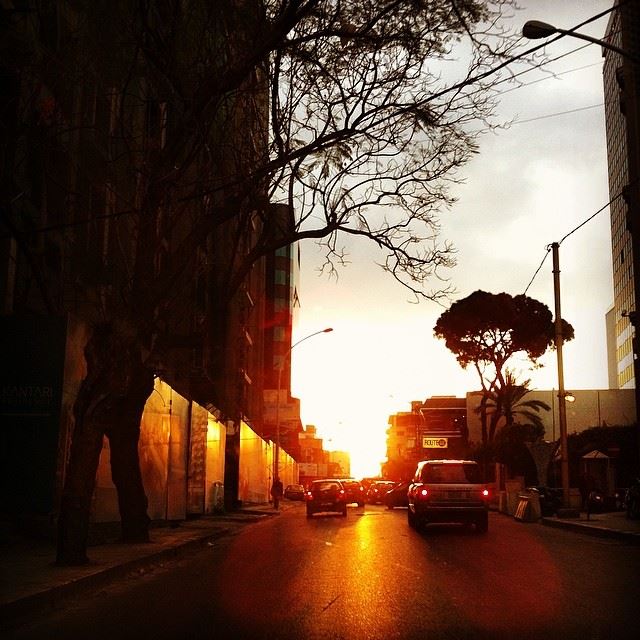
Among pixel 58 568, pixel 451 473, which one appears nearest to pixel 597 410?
pixel 451 473

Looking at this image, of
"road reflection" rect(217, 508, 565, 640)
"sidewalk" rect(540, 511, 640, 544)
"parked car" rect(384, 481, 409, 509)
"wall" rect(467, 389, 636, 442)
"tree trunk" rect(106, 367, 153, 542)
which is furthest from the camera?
"wall" rect(467, 389, 636, 442)

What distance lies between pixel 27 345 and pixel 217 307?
382 cm

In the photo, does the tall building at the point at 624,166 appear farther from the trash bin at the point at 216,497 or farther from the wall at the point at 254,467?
the wall at the point at 254,467

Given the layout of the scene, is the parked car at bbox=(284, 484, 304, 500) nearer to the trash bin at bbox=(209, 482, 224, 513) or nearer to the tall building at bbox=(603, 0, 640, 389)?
the tall building at bbox=(603, 0, 640, 389)

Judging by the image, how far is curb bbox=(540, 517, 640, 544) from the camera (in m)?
18.7

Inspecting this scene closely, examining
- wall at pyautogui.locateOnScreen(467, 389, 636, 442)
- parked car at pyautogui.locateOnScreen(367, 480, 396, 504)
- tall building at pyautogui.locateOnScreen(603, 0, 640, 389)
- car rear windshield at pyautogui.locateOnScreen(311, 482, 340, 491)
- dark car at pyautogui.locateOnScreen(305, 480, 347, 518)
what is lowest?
parked car at pyautogui.locateOnScreen(367, 480, 396, 504)

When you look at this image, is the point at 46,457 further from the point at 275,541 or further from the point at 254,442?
the point at 254,442

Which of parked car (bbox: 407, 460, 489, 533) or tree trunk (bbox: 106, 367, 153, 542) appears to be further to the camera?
parked car (bbox: 407, 460, 489, 533)

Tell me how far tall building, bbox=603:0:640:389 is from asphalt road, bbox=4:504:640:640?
8.66 metres

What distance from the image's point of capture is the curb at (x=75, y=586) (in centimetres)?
772

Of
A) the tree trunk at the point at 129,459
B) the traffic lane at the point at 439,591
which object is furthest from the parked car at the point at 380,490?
the tree trunk at the point at 129,459

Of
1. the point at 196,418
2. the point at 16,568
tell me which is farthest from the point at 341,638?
the point at 196,418

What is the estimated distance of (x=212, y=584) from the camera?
10.5 meters

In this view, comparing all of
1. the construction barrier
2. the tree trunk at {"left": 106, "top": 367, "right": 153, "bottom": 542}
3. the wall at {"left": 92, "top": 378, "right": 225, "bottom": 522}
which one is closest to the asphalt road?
the tree trunk at {"left": 106, "top": 367, "right": 153, "bottom": 542}
